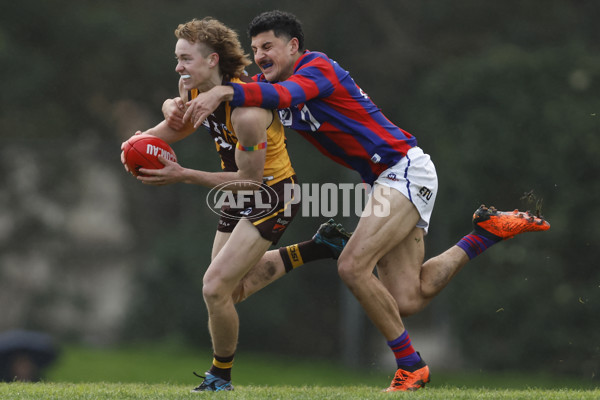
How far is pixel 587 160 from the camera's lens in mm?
8164

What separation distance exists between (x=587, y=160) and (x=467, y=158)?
107 centimetres

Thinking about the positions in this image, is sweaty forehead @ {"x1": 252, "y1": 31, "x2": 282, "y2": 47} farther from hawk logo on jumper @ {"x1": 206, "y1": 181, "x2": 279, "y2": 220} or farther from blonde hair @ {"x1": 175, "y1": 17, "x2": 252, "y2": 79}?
hawk logo on jumper @ {"x1": 206, "y1": 181, "x2": 279, "y2": 220}

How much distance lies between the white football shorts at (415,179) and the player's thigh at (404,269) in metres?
0.15

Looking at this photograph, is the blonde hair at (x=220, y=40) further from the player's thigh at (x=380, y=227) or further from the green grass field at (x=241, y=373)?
the green grass field at (x=241, y=373)

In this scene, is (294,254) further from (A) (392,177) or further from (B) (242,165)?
(B) (242,165)

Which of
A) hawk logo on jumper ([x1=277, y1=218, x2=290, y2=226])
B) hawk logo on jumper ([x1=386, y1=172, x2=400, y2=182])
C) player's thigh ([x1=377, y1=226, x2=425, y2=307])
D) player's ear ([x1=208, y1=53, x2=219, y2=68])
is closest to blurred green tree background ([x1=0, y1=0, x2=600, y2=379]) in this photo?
player's thigh ([x1=377, y1=226, x2=425, y2=307])

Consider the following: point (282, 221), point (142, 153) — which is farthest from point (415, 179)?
point (142, 153)

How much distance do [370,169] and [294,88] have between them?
2.53ft

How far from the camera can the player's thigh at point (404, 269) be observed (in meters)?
5.27

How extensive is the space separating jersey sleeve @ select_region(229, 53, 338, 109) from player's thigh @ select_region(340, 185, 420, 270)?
67 centimetres

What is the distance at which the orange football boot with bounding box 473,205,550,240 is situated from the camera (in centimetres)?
Answer: 557

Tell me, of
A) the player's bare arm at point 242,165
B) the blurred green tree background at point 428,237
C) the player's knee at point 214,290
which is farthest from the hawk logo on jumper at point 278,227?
the blurred green tree background at point 428,237

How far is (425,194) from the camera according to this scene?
5152 millimetres

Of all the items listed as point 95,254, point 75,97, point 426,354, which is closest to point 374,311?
point 426,354
